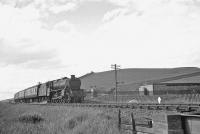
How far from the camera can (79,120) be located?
46.7 feet

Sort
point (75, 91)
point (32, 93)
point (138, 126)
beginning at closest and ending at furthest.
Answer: point (138, 126), point (75, 91), point (32, 93)

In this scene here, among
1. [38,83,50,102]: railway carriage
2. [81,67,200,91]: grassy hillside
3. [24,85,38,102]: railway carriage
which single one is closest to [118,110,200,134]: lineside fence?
[38,83,50,102]: railway carriage

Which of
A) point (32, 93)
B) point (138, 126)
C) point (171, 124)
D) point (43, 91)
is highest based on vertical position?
point (43, 91)

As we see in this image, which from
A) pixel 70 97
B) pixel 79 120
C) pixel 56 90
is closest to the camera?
pixel 79 120

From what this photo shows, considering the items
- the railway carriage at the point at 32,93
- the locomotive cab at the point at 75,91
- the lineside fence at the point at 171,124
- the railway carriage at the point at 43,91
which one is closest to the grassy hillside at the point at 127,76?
the railway carriage at the point at 32,93

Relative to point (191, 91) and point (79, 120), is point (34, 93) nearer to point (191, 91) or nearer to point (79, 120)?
point (79, 120)

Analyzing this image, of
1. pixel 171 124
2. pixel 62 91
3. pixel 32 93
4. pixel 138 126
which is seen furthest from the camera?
pixel 32 93

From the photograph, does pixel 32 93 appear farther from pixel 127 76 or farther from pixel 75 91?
pixel 127 76

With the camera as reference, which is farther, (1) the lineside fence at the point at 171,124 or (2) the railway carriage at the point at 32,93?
(2) the railway carriage at the point at 32,93

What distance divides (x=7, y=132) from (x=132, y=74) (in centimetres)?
7893

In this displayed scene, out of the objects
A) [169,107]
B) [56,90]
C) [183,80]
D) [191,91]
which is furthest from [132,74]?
[169,107]

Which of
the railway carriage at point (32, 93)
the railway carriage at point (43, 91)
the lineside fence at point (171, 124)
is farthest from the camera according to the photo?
the railway carriage at point (32, 93)

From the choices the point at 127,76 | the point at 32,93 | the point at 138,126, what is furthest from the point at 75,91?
the point at 127,76

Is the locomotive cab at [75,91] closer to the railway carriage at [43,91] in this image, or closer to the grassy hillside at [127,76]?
the railway carriage at [43,91]
